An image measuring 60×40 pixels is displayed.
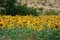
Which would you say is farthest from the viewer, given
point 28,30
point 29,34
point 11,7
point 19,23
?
point 11,7

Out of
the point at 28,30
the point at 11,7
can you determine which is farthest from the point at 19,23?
the point at 11,7

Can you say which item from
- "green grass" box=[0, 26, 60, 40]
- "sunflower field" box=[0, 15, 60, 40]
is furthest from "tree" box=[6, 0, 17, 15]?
"green grass" box=[0, 26, 60, 40]

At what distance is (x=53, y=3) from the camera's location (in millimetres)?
17734

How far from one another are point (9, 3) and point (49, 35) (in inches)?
235

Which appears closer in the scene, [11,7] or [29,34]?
[29,34]

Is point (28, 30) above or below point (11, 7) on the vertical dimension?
below

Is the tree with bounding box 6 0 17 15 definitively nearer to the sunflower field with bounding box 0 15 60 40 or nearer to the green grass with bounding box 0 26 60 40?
the sunflower field with bounding box 0 15 60 40

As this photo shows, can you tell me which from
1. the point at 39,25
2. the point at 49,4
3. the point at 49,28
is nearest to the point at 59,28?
the point at 49,28

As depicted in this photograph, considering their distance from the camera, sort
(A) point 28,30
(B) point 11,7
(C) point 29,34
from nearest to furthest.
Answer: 1. (C) point 29,34
2. (A) point 28,30
3. (B) point 11,7

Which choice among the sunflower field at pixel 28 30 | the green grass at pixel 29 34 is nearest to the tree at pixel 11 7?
the sunflower field at pixel 28 30

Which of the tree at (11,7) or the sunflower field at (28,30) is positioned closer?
the sunflower field at (28,30)

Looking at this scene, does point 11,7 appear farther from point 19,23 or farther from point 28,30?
point 28,30

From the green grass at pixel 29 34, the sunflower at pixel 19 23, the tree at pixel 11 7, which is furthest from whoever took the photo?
the tree at pixel 11 7

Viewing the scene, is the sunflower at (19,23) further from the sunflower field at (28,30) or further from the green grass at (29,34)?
the green grass at (29,34)
